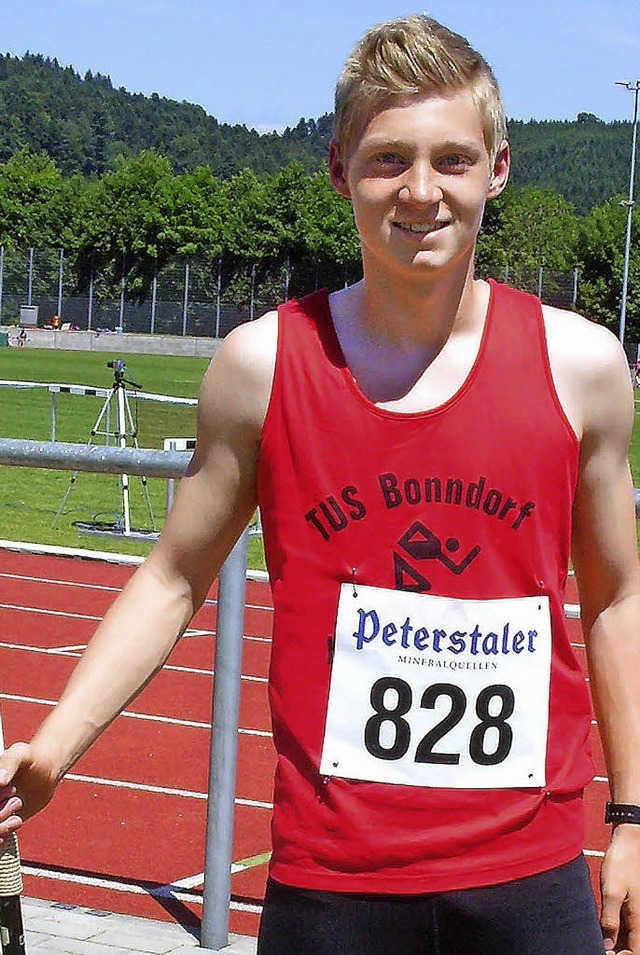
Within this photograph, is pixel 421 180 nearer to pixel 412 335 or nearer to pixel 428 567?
pixel 412 335

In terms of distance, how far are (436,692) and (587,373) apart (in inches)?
18.2

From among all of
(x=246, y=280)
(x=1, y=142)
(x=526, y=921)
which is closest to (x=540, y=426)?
(x=526, y=921)

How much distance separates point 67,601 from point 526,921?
28.4ft

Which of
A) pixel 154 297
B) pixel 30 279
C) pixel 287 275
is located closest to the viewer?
pixel 30 279

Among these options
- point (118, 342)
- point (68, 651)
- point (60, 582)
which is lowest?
point (68, 651)

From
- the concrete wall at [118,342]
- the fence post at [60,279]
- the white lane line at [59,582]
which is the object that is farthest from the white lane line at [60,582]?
the fence post at [60,279]

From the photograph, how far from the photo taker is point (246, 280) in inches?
3061

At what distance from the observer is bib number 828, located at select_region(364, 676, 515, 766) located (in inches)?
79.0

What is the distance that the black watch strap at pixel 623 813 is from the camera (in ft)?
6.84

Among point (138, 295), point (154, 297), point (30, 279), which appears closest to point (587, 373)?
point (30, 279)

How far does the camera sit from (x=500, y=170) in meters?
2.14

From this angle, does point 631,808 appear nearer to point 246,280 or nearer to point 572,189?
point 246,280

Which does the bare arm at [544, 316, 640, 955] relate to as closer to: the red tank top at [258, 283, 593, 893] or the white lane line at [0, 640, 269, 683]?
the red tank top at [258, 283, 593, 893]

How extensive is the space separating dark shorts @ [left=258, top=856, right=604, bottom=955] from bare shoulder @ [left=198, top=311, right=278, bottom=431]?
2.06 feet
